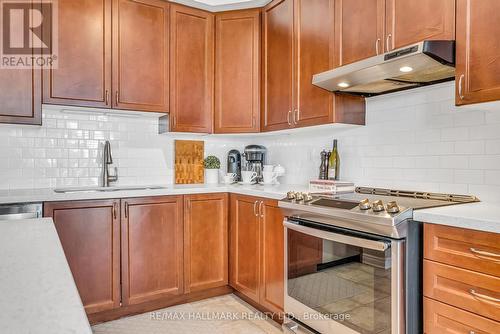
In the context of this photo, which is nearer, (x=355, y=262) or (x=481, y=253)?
(x=481, y=253)

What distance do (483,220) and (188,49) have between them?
249cm

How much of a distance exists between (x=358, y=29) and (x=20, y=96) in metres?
2.25

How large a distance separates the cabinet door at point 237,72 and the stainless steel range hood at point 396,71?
886 millimetres

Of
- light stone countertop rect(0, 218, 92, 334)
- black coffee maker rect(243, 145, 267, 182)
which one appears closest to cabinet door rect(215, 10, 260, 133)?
black coffee maker rect(243, 145, 267, 182)

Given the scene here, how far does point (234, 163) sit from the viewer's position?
3354mm

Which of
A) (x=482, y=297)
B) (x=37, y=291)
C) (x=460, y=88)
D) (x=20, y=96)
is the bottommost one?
(x=482, y=297)

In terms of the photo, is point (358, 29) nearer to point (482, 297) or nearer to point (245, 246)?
point (482, 297)

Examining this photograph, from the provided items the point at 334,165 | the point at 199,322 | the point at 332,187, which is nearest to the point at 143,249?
the point at 199,322

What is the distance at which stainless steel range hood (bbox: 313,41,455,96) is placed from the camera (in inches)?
63.7

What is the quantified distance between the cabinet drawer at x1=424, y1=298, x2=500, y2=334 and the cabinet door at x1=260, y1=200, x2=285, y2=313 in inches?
37.7

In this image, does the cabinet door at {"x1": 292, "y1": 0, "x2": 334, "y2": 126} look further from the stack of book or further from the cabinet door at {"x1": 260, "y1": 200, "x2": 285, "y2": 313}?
the cabinet door at {"x1": 260, "y1": 200, "x2": 285, "y2": 313}

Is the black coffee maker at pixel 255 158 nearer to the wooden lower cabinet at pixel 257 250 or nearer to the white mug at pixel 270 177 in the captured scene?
the white mug at pixel 270 177

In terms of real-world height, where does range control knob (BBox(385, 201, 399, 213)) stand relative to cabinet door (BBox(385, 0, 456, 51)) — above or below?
below

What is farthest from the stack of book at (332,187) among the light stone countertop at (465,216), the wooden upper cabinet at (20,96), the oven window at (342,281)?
the wooden upper cabinet at (20,96)
